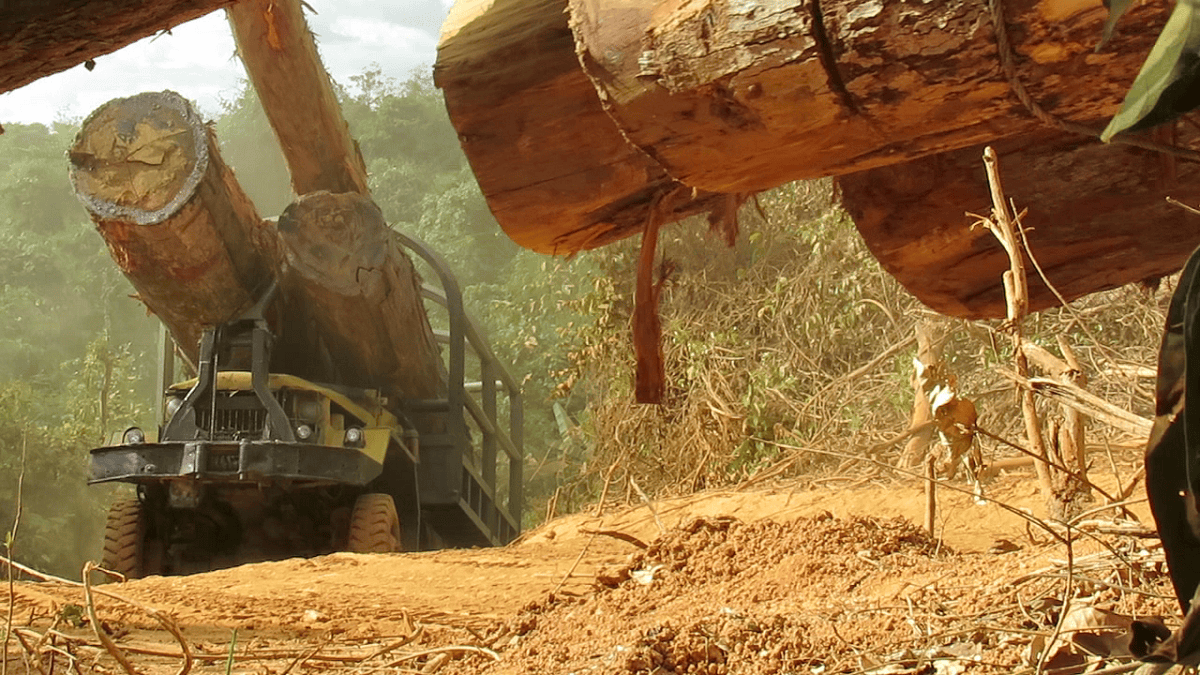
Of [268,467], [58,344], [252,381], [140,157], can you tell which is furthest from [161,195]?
[58,344]

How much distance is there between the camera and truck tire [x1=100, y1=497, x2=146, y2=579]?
684 cm

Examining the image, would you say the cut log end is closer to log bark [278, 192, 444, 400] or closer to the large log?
log bark [278, 192, 444, 400]

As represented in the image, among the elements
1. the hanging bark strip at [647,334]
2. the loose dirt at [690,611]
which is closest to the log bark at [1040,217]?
the hanging bark strip at [647,334]

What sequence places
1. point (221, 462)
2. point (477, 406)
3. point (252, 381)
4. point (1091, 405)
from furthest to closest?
point (477, 406), point (252, 381), point (221, 462), point (1091, 405)

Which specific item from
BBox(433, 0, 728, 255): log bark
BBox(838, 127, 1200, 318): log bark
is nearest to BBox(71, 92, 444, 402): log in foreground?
BBox(433, 0, 728, 255): log bark

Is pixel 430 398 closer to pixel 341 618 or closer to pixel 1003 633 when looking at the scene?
pixel 341 618

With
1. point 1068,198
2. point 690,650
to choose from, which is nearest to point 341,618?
point 690,650

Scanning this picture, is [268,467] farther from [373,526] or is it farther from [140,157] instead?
[140,157]

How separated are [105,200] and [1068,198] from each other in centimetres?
521

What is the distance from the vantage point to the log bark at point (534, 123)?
2.43 meters

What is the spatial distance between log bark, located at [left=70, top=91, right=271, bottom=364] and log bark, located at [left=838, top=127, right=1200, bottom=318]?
4.47 metres

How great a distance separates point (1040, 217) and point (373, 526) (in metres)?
5.06

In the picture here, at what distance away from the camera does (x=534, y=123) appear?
2484 mm

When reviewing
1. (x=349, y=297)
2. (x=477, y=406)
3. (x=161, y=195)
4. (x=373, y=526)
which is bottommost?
(x=373, y=526)
